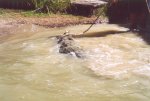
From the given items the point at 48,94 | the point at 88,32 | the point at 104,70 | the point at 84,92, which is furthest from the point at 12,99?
the point at 88,32

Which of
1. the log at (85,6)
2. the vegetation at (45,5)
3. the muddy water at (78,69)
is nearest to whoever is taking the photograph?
the muddy water at (78,69)

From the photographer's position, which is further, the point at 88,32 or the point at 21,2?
the point at 21,2

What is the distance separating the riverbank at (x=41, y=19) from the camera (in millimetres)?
9920

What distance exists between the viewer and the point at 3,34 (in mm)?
8977

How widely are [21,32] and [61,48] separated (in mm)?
2170

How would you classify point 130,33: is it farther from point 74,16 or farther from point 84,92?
point 84,92

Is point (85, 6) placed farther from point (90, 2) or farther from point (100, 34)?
point (100, 34)

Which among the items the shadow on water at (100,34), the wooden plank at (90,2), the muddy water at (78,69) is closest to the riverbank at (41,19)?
the wooden plank at (90,2)

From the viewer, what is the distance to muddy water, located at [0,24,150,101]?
205 inches

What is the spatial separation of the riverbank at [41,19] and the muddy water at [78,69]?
45.7 inches

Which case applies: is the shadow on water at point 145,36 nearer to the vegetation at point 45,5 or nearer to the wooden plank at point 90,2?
the wooden plank at point 90,2

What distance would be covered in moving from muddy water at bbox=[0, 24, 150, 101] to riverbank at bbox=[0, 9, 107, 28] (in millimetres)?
1162

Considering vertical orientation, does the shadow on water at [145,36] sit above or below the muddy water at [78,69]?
above

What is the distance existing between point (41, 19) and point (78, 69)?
4.26 metres
